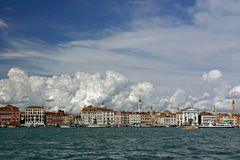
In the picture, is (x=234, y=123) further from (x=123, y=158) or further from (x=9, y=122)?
(x=123, y=158)

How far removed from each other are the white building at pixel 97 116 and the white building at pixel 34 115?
62.7 ft

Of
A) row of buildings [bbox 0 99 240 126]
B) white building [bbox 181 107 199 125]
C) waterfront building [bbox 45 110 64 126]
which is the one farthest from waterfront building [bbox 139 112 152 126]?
waterfront building [bbox 45 110 64 126]

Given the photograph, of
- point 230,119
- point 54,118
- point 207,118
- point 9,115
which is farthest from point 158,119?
point 9,115

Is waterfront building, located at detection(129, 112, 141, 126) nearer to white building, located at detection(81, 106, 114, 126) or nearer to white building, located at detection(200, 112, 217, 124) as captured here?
white building, located at detection(81, 106, 114, 126)

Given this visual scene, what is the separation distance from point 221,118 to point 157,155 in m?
170

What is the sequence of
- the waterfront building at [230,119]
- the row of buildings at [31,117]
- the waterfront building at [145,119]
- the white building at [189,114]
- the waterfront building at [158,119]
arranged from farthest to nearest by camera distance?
the waterfront building at [158,119] < the waterfront building at [145,119] < the waterfront building at [230,119] < the white building at [189,114] < the row of buildings at [31,117]

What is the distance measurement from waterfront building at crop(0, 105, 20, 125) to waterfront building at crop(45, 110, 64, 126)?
14.7 metres

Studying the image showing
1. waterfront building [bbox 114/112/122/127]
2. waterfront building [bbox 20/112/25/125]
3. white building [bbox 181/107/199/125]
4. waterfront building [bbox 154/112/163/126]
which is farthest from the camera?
waterfront building [bbox 154/112/163/126]

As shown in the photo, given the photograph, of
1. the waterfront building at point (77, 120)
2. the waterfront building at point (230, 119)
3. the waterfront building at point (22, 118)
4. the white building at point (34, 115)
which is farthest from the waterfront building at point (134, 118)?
the waterfront building at point (22, 118)

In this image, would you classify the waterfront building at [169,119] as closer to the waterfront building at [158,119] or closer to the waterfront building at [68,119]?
the waterfront building at [158,119]

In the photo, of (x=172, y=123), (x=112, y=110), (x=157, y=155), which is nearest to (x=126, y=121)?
(x=112, y=110)

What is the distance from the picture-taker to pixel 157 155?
3341cm

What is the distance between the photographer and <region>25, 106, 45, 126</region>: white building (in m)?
176

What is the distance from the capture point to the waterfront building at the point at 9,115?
17012cm
